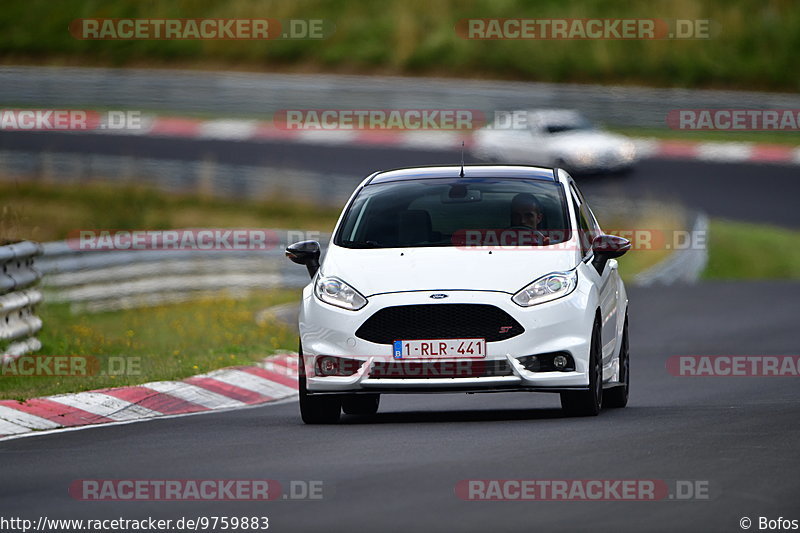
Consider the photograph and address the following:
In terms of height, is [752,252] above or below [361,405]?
below

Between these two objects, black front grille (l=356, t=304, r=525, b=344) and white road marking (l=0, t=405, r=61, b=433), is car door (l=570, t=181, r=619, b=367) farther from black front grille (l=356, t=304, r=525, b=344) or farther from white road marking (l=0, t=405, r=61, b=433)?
white road marking (l=0, t=405, r=61, b=433)

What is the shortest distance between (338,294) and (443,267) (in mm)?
689

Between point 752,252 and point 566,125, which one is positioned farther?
point 566,125

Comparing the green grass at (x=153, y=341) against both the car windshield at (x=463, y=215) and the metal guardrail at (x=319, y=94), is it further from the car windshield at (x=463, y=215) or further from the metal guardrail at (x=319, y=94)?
the metal guardrail at (x=319, y=94)

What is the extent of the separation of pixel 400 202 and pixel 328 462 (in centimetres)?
319

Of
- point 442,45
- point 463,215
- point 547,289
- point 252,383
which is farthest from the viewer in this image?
point 442,45

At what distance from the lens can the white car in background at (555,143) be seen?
3756cm

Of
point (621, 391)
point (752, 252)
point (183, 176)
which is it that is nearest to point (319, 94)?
point (183, 176)

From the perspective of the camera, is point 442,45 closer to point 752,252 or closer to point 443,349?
point 752,252

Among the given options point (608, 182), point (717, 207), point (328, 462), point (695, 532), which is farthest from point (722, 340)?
point (608, 182)

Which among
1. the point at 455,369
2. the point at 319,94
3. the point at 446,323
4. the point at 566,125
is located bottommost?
the point at 455,369

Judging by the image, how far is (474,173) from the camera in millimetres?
12352

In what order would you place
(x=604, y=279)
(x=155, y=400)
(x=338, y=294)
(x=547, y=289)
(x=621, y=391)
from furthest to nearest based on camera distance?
(x=155, y=400) < (x=621, y=391) < (x=604, y=279) < (x=338, y=294) < (x=547, y=289)

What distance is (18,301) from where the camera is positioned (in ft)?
48.9
